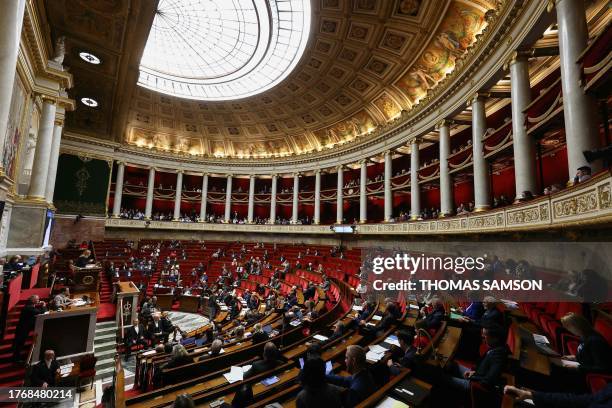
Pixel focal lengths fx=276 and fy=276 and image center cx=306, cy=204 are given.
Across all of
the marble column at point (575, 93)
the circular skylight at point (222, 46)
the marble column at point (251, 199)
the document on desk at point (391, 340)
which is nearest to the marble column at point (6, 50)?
the document on desk at point (391, 340)

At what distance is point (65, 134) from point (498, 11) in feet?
81.1

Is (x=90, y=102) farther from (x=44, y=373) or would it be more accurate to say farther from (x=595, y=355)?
(x=595, y=355)

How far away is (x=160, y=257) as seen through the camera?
18.5m

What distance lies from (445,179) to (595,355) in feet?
35.9

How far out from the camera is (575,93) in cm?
577

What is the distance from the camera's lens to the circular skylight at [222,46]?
1524 centimetres

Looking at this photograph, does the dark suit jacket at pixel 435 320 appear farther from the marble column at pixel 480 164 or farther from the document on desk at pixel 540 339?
the marble column at pixel 480 164

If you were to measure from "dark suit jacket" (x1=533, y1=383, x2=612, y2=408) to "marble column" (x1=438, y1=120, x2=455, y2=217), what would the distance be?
1060 cm

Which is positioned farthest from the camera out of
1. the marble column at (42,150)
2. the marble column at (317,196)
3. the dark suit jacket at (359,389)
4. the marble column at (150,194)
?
the marble column at (150,194)

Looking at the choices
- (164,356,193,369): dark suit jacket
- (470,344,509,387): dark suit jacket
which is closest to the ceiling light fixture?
(164,356,193,369): dark suit jacket

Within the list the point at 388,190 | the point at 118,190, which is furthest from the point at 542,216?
the point at 118,190

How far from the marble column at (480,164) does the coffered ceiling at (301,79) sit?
2.55 meters

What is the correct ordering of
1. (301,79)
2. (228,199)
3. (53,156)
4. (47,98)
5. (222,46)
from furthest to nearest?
(228,199), (222,46), (301,79), (53,156), (47,98)

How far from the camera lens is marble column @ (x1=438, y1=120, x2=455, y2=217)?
12029mm
